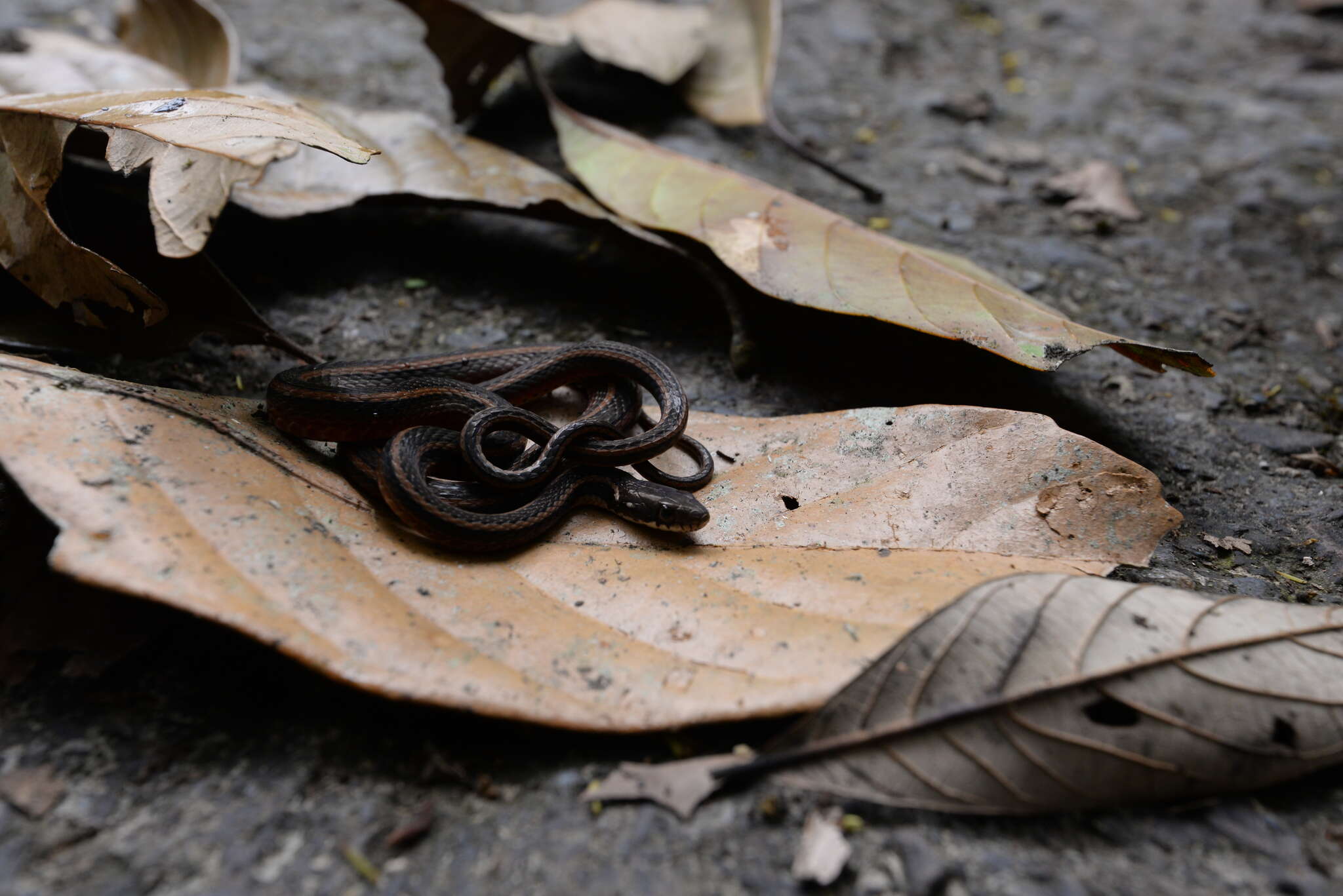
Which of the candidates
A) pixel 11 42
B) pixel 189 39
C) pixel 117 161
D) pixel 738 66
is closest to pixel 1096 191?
pixel 738 66

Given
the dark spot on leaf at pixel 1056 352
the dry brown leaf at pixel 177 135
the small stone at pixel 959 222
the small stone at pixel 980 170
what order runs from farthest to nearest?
the small stone at pixel 980 170 → the small stone at pixel 959 222 → the dark spot on leaf at pixel 1056 352 → the dry brown leaf at pixel 177 135

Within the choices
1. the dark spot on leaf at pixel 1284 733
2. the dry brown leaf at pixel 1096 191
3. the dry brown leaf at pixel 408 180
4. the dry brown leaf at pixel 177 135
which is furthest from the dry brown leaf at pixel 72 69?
the dark spot on leaf at pixel 1284 733

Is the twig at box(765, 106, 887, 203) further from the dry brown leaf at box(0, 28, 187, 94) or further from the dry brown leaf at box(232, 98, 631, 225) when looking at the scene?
the dry brown leaf at box(0, 28, 187, 94)

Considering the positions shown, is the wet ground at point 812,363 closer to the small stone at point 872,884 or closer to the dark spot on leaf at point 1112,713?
the small stone at point 872,884

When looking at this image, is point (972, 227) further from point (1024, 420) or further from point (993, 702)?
point (993, 702)

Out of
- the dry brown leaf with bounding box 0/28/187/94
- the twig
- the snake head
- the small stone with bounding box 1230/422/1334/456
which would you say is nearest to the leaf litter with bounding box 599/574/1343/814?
the snake head

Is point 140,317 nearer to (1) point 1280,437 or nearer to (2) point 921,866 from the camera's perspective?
(2) point 921,866

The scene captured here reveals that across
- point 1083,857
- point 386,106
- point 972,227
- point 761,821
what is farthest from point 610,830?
point 386,106
